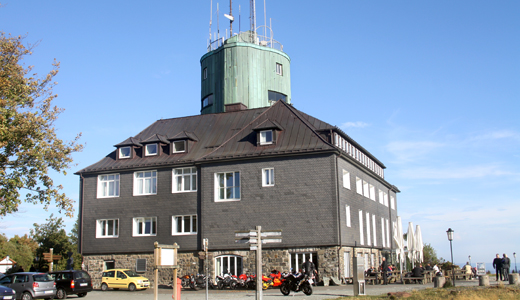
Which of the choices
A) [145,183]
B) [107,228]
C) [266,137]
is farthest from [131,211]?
[266,137]

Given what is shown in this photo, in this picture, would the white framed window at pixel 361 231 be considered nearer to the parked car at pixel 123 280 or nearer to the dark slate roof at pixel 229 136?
the dark slate roof at pixel 229 136

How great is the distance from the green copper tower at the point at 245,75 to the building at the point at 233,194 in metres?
4.08

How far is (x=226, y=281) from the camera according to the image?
103ft

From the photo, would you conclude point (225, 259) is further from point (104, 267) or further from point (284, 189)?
point (104, 267)

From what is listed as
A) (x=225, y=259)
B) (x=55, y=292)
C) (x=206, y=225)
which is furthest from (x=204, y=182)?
(x=55, y=292)

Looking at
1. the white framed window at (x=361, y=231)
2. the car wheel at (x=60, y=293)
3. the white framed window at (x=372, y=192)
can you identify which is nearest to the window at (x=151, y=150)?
the car wheel at (x=60, y=293)

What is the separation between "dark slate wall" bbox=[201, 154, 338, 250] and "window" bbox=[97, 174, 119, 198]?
24.8 ft

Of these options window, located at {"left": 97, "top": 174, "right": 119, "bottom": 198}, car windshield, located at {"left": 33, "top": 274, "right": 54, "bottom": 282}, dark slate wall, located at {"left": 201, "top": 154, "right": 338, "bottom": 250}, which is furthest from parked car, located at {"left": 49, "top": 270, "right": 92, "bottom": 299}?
window, located at {"left": 97, "top": 174, "right": 119, "bottom": 198}

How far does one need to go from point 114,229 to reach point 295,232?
45.1ft

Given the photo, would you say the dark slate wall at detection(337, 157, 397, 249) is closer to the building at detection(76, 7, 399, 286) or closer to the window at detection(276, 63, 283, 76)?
the building at detection(76, 7, 399, 286)

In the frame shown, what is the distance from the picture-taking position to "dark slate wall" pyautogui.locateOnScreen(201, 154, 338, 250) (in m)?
31.9

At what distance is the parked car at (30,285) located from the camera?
1007 inches

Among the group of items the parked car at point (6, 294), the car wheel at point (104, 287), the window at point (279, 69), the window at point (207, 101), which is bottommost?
the car wheel at point (104, 287)

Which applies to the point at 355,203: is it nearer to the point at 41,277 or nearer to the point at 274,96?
the point at 274,96
